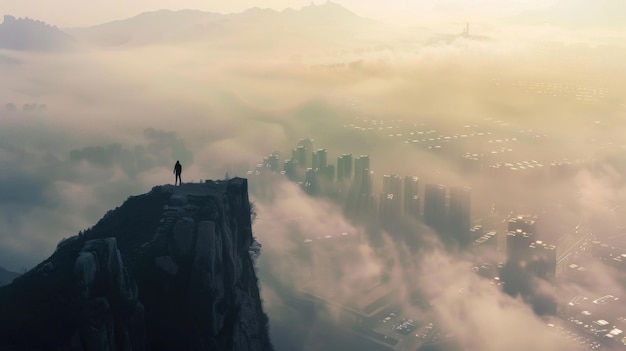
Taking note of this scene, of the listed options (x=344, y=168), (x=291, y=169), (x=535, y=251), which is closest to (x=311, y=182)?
(x=291, y=169)

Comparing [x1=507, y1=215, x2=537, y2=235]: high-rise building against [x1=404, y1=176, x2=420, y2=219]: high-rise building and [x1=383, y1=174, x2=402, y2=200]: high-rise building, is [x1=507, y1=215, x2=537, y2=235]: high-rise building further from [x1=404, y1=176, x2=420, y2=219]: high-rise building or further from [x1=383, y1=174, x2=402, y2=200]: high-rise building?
[x1=383, y1=174, x2=402, y2=200]: high-rise building

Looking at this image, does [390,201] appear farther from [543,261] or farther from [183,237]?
[183,237]

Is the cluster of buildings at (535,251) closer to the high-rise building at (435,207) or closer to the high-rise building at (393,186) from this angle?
the high-rise building at (435,207)

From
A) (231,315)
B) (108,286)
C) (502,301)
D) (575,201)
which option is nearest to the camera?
(108,286)

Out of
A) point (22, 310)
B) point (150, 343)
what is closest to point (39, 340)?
point (22, 310)

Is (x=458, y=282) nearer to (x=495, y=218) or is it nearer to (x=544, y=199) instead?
(x=495, y=218)

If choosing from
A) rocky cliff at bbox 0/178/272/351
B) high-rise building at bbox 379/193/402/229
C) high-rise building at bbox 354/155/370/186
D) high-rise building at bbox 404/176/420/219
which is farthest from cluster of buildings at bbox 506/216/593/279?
rocky cliff at bbox 0/178/272/351
